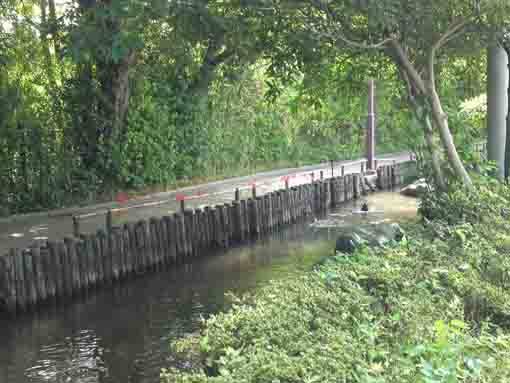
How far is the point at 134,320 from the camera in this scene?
12.2m

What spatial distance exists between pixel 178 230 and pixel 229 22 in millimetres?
7159

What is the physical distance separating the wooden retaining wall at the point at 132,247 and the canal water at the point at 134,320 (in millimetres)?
361

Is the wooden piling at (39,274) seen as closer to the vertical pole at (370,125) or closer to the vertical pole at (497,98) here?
the vertical pole at (497,98)

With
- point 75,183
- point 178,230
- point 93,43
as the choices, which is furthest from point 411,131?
point 93,43

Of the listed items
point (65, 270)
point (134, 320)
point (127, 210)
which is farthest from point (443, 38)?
point (127, 210)

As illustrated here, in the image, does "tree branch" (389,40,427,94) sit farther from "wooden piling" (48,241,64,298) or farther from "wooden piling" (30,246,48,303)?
"wooden piling" (30,246,48,303)

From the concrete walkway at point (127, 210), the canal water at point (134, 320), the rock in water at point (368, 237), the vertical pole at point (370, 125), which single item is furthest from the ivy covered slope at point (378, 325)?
the vertical pole at point (370, 125)

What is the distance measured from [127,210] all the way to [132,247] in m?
5.99

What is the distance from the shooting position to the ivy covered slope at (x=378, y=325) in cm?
461

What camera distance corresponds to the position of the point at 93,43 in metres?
12.0

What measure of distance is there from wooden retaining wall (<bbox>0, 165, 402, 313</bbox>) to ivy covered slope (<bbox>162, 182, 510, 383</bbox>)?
679 centimetres

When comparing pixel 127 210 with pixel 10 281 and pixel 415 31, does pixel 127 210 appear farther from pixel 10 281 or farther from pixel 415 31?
pixel 415 31

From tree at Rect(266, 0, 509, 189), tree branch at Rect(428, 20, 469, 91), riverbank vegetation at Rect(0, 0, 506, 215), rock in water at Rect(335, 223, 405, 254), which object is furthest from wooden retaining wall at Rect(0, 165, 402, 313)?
tree branch at Rect(428, 20, 469, 91)

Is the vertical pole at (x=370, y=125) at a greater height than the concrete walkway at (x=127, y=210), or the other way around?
the vertical pole at (x=370, y=125)
